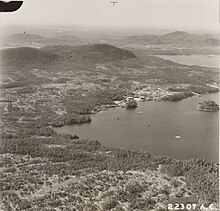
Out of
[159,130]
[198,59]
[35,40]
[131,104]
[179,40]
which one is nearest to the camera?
[159,130]

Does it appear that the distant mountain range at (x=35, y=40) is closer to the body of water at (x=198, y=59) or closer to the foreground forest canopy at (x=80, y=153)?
the body of water at (x=198, y=59)

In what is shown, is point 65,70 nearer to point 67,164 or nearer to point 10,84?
point 10,84

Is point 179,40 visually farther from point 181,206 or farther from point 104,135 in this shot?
point 181,206

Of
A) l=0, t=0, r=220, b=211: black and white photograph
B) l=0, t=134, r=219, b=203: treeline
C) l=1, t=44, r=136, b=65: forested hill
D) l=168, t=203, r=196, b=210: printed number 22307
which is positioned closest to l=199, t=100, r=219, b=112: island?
l=0, t=0, r=220, b=211: black and white photograph

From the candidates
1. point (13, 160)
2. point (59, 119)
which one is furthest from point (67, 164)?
point (59, 119)

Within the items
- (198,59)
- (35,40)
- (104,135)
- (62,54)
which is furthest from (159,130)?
A: (35,40)

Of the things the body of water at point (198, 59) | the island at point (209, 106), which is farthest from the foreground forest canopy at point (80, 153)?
the body of water at point (198, 59)
